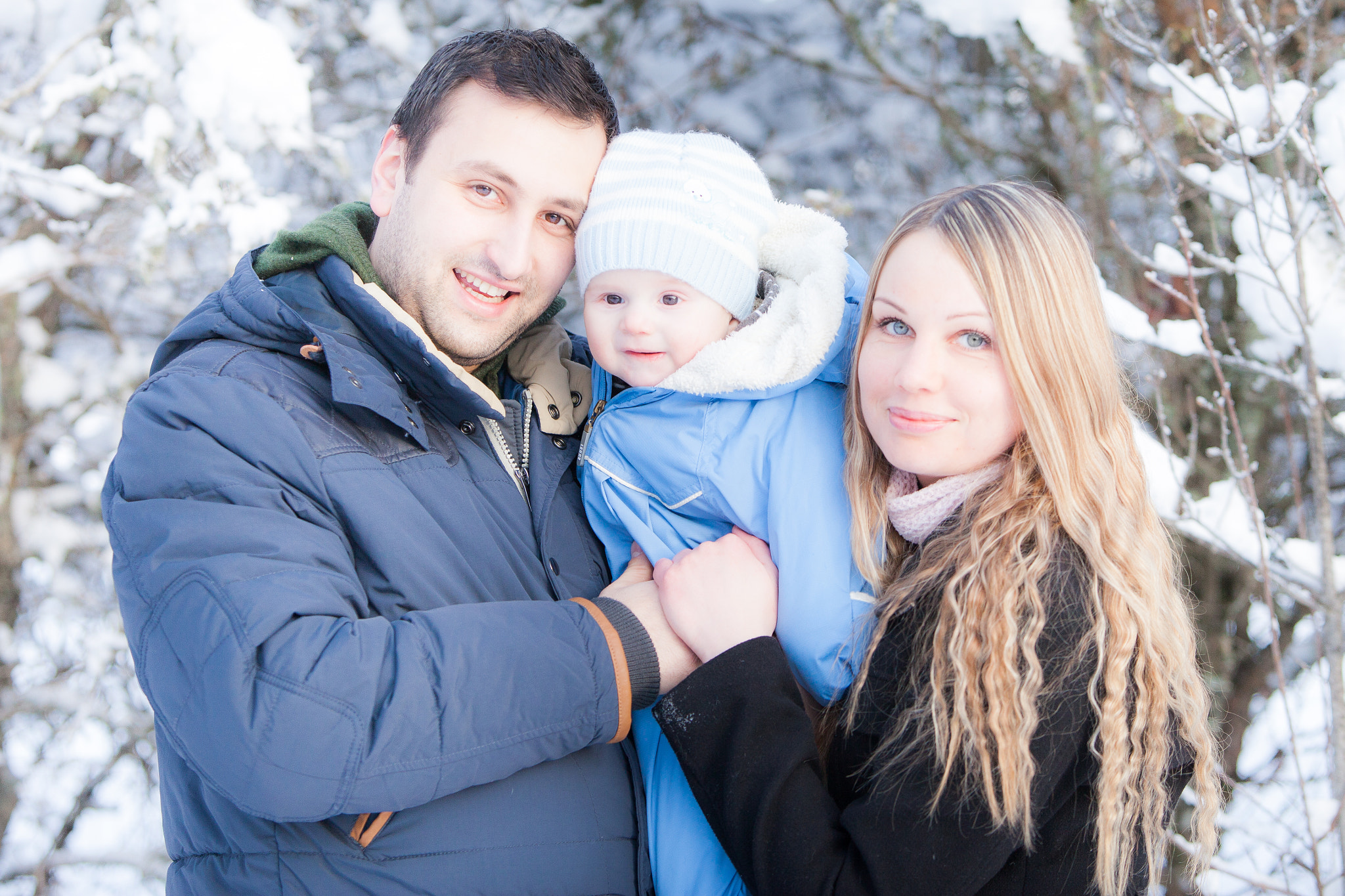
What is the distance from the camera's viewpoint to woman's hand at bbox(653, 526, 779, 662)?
1675mm

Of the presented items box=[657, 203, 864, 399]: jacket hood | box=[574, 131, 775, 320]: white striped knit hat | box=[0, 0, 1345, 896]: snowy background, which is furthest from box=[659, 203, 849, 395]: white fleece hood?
box=[0, 0, 1345, 896]: snowy background

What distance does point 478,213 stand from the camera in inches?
80.4

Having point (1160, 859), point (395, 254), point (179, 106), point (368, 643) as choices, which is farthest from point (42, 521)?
point (1160, 859)

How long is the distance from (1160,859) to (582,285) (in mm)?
1604

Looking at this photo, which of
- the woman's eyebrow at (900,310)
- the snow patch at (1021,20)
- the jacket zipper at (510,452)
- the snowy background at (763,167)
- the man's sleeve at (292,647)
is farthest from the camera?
the snow patch at (1021,20)

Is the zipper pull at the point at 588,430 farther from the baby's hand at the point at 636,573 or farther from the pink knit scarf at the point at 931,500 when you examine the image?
the pink knit scarf at the point at 931,500

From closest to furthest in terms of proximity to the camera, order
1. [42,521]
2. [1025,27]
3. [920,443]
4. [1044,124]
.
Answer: [920,443] < [1025,27] < [1044,124] < [42,521]

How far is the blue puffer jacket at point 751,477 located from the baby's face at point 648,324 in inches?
2.5

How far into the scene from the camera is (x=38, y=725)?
518cm

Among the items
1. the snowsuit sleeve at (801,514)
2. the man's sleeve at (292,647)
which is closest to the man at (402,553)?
the man's sleeve at (292,647)

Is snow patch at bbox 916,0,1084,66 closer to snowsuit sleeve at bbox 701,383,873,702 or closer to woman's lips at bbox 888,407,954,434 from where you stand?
snowsuit sleeve at bbox 701,383,873,702

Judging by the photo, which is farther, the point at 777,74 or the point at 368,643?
the point at 777,74

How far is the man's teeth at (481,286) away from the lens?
2043mm

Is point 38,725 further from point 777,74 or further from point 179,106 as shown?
point 777,74
